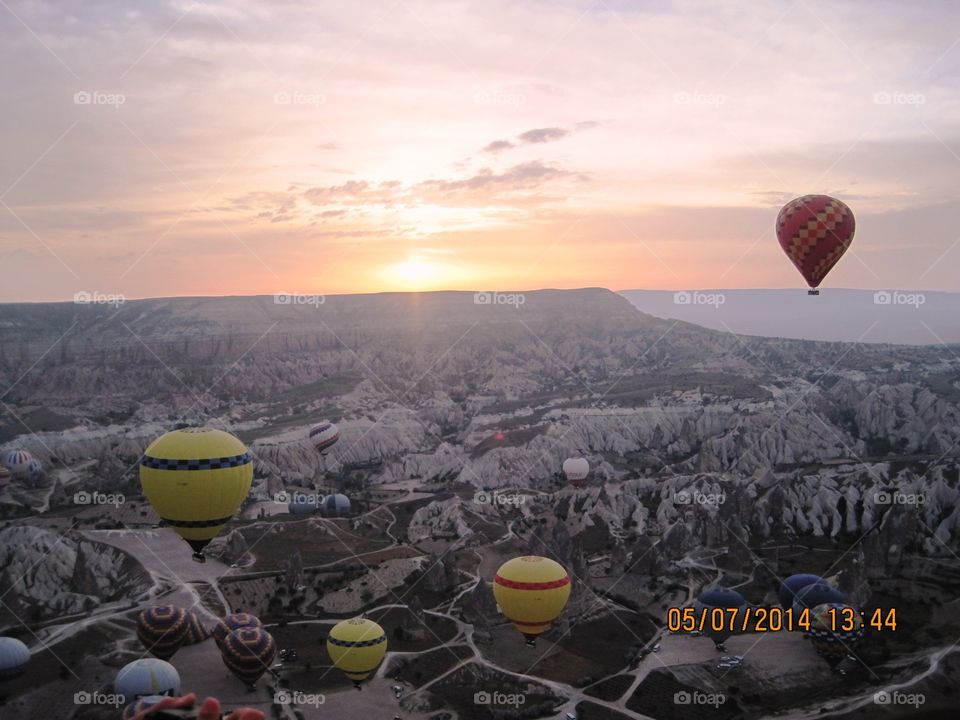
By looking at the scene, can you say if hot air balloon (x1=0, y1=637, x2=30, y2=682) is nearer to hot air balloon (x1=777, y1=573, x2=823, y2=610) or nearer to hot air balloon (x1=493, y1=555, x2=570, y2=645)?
hot air balloon (x1=493, y1=555, x2=570, y2=645)

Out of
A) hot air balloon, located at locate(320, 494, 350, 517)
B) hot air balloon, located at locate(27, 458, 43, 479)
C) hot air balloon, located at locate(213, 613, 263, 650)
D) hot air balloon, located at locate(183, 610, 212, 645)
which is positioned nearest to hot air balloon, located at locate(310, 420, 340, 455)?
hot air balloon, located at locate(320, 494, 350, 517)

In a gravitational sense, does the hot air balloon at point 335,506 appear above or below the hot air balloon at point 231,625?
below

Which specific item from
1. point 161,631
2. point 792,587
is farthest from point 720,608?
point 161,631

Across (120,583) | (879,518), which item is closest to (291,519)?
(120,583)

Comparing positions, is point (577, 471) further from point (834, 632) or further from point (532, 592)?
point (834, 632)

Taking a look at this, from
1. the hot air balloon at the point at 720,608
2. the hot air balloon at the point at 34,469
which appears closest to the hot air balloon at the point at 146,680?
the hot air balloon at the point at 720,608

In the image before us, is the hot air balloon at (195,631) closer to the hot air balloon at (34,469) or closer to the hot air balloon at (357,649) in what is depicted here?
the hot air balloon at (357,649)
